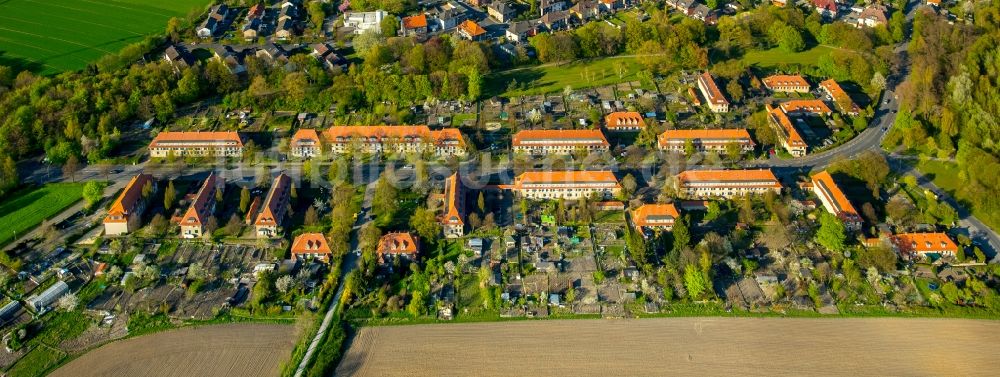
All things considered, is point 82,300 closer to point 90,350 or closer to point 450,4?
point 90,350

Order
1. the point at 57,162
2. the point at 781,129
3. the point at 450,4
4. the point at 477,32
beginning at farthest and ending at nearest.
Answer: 1. the point at 450,4
2. the point at 477,32
3. the point at 781,129
4. the point at 57,162

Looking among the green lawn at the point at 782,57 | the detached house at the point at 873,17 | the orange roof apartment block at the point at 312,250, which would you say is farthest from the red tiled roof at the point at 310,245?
the detached house at the point at 873,17

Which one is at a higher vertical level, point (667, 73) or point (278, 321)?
point (278, 321)

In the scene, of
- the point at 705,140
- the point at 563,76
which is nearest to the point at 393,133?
the point at 563,76

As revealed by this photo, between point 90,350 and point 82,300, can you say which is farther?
point 82,300

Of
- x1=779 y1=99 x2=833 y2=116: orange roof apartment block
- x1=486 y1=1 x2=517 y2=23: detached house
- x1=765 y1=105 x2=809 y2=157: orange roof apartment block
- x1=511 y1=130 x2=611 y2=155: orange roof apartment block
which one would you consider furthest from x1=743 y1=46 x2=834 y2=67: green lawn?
x1=486 y1=1 x2=517 y2=23: detached house

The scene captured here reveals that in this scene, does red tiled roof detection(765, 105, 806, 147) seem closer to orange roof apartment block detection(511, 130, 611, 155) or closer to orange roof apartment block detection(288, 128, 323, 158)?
orange roof apartment block detection(511, 130, 611, 155)

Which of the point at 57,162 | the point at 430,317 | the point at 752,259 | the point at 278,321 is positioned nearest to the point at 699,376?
the point at 752,259
